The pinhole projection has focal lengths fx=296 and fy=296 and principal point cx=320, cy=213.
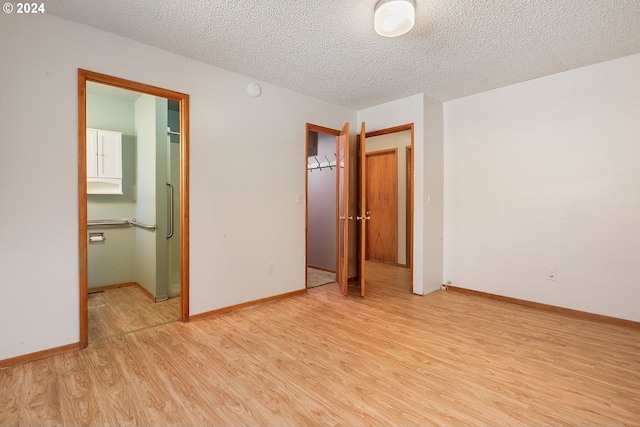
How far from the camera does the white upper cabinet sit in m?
3.75

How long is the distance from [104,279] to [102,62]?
2860mm

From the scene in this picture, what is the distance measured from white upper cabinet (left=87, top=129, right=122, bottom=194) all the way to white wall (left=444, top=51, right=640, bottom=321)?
4.43 meters

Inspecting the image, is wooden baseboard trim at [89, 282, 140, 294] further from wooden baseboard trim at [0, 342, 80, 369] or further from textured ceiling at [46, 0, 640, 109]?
textured ceiling at [46, 0, 640, 109]

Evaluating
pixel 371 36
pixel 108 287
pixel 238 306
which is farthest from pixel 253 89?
pixel 108 287

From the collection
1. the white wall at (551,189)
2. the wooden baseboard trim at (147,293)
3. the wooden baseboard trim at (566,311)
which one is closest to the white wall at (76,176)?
the wooden baseboard trim at (147,293)

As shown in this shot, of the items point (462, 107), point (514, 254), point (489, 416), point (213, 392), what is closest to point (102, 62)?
point (213, 392)

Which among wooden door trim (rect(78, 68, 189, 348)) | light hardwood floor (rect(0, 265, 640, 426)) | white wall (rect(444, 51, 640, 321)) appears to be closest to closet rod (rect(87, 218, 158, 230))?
wooden door trim (rect(78, 68, 189, 348))

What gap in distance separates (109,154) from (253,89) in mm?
2218

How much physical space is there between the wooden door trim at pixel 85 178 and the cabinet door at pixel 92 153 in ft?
5.79

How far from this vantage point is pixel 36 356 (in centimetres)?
210

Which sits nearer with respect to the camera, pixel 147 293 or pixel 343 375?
pixel 343 375

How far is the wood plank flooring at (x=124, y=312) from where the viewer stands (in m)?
2.69

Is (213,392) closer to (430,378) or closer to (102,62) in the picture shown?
(430,378)

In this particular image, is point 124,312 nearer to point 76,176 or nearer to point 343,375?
point 76,176
